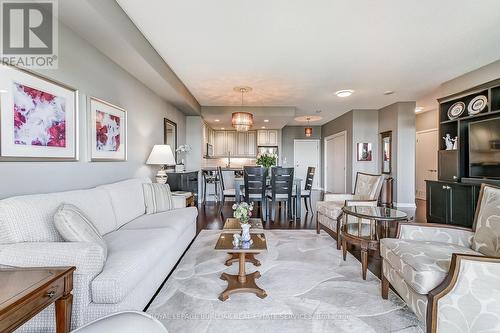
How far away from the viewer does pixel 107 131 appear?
286cm

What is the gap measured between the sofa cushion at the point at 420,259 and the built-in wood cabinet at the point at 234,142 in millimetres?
6891

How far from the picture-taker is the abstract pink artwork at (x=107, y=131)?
270 cm

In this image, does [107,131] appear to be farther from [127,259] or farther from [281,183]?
[281,183]

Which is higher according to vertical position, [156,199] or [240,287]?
[156,199]

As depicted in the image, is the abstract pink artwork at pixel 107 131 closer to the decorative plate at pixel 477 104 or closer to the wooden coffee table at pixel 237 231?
the wooden coffee table at pixel 237 231

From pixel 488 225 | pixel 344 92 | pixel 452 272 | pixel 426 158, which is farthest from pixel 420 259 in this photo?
pixel 426 158

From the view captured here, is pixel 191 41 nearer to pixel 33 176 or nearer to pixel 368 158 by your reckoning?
pixel 33 176

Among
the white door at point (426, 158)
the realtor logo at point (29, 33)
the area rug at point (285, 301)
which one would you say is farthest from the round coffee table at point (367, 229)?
the white door at point (426, 158)

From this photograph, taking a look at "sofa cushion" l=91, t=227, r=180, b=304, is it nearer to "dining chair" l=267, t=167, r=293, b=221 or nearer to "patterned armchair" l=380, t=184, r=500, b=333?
"patterned armchair" l=380, t=184, r=500, b=333

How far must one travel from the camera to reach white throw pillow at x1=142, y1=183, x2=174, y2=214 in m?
3.03

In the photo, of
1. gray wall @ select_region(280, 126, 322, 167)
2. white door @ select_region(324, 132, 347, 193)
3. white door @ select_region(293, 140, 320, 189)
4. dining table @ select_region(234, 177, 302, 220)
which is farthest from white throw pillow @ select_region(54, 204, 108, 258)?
white door @ select_region(293, 140, 320, 189)

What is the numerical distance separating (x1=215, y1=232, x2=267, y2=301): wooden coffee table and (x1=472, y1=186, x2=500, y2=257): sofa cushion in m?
1.55

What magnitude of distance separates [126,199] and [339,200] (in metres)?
2.88

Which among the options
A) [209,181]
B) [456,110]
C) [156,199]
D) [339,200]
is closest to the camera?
[156,199]
